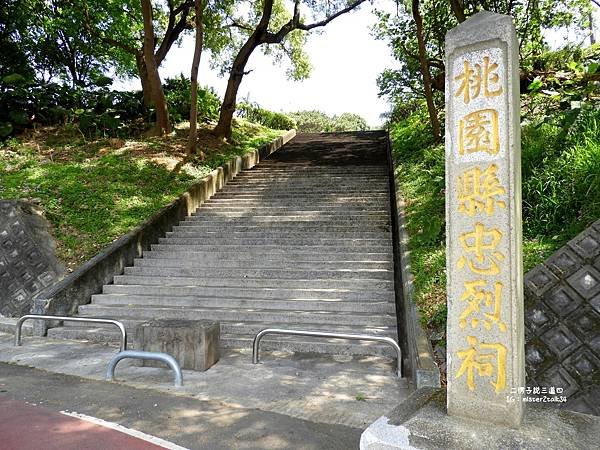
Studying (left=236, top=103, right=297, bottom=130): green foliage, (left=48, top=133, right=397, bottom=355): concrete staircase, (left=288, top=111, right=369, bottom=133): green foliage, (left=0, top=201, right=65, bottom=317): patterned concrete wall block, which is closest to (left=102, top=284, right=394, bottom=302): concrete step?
(left=48, top=133, right=397, bottom=355): concrete staircase

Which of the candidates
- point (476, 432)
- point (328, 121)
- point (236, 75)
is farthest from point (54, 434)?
point (328, 121)

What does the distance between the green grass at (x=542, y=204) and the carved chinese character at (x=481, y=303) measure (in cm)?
270

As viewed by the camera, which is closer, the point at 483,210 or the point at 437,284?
the point at 483,210

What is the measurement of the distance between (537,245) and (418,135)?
9540 millimetres

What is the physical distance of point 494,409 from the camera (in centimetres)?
291

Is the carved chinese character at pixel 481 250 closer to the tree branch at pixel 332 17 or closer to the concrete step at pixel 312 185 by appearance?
the concrete step at pixel 312 185

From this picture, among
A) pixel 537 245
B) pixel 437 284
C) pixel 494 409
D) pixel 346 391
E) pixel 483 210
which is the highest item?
pixel 483 210

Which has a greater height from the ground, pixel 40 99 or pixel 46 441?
pixel 40 99

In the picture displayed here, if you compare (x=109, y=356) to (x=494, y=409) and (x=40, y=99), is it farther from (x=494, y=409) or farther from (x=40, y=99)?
(x=40, y=99)

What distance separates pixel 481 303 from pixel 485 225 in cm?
54

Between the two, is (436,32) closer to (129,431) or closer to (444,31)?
(444,31)

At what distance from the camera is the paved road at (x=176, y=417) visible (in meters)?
3.63

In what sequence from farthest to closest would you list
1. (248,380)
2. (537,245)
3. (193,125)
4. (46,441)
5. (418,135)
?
(418,135)
(193,125)
(537,245)
(248,380)
(46,441)

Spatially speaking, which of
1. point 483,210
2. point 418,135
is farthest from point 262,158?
point 483,210
